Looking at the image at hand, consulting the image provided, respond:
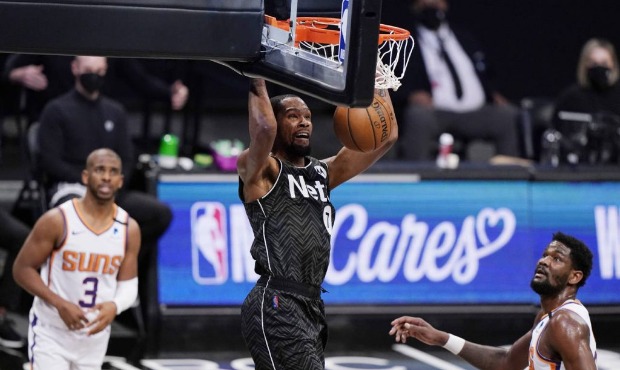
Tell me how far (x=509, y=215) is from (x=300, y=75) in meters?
5.80

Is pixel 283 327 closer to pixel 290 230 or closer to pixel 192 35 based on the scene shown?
pixel 290 230

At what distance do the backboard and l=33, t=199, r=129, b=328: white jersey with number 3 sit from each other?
2.89 meters

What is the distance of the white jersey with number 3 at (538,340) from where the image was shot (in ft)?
20.8

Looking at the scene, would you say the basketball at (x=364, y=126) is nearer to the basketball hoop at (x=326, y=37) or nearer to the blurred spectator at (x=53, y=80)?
the basketball hoop at (x=326, y=37)

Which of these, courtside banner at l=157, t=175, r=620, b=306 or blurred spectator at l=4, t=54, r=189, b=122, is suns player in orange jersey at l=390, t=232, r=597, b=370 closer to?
courtside banner at l=157, t=175, r=620, b=306

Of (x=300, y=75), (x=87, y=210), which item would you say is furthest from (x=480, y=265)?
(x=300, y=75)

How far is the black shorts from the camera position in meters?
6.57

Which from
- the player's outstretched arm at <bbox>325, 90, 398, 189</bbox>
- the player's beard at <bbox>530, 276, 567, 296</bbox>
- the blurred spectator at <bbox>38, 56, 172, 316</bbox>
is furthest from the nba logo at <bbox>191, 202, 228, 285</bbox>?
the player's beard at <bbox>530, 276, 567, 296</bbox>

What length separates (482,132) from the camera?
490 inches

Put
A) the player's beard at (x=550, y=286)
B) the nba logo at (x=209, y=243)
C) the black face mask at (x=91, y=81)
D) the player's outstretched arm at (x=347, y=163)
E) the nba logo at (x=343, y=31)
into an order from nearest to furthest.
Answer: the nba logo at (x=343, y=31) < the player's beard at (x=550, y=286) < the player's outstretched arm at (x=347, y=163) < the black face mask at (x=91, y=81) < the nba logo at (x=209, y=243)

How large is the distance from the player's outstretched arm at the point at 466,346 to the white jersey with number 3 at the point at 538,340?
0.28 meters

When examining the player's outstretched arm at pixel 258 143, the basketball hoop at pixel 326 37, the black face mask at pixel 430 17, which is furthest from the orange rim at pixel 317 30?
the black face mask at pixel 430 17

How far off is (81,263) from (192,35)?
3.07 m

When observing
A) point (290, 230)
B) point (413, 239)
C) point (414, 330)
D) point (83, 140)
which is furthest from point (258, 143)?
point (413, 239)
